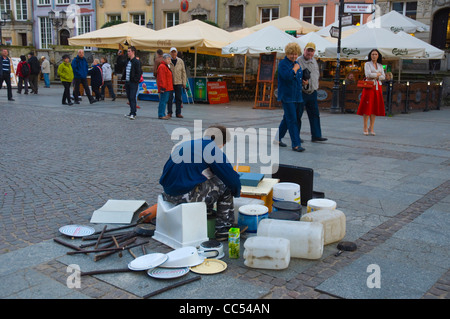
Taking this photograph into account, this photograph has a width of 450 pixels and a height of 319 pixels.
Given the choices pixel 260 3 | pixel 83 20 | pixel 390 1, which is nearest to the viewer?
pixel 390 1

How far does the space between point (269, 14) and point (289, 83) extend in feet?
71.6

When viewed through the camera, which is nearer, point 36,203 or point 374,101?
point 36,203

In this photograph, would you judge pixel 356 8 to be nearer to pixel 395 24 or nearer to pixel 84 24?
pixel 395 24

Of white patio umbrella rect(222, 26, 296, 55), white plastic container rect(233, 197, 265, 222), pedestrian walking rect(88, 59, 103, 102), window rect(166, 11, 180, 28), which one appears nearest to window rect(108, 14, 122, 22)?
window rect(166, 11, 180, 28)

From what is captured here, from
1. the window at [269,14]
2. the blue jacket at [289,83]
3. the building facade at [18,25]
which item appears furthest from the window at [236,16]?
the blue jacket at [289,83]

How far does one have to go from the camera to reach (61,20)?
125 feet

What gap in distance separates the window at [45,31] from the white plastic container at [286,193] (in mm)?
40740

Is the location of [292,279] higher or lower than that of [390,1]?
lower

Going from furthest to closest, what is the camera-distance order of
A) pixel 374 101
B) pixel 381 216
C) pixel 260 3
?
pixel 260 3, pixel 374 101, pixel 381 216
